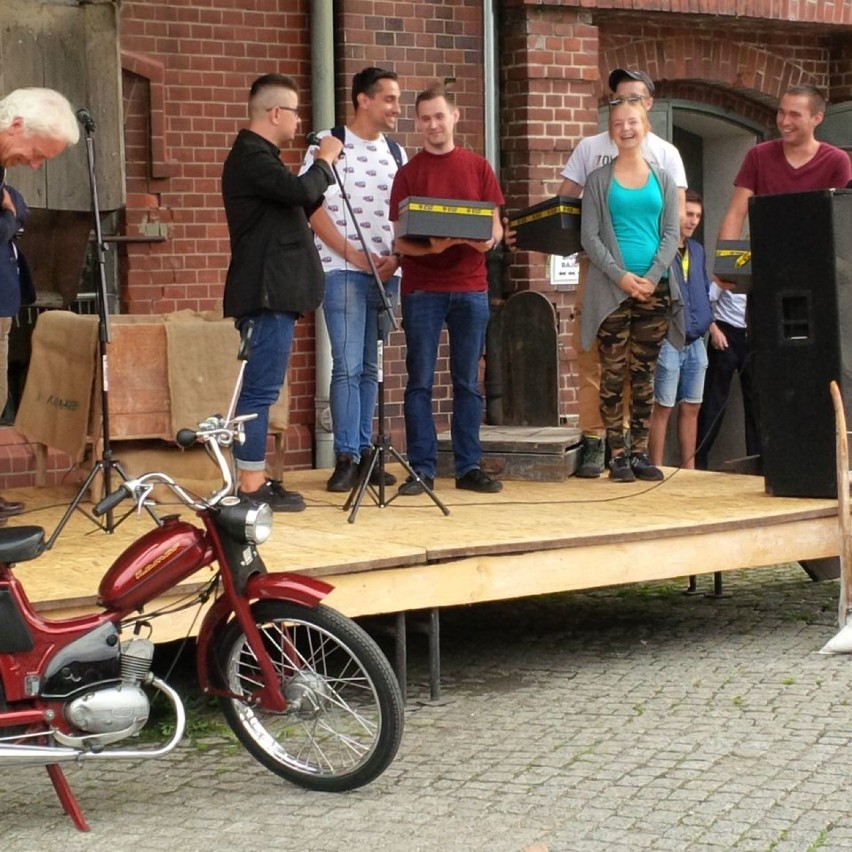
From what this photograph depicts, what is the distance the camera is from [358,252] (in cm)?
772

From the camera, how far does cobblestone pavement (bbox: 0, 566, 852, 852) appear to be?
4.93m

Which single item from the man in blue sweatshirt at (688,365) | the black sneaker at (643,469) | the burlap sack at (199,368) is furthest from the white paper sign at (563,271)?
the burlap sack at (199,368)

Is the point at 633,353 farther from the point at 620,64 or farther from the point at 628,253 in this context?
the point at 620,64

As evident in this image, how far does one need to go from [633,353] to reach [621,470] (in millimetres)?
557

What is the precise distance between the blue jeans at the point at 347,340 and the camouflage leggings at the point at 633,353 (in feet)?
3.65

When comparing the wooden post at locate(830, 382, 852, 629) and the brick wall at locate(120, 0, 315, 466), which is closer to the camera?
the wooden post at locate(830, 382, 852, 629)

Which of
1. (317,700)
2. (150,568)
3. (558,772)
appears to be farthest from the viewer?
(558,772)

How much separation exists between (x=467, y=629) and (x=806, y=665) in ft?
5.39

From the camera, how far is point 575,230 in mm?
8164

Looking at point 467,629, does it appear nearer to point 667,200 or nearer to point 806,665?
point 806,665

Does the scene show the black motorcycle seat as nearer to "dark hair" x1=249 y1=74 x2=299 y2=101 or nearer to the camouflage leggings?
"dark hair" x1=249 y1=74 x2=299 y2=101

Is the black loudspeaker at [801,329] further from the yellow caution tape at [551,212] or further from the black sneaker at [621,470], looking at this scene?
the yellow caution tape at [551,212]

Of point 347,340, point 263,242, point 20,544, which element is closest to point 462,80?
point 347,340

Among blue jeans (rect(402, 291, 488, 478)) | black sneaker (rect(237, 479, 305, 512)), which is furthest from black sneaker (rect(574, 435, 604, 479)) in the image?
black sneaker (rect(237, 479, 305, 512))
